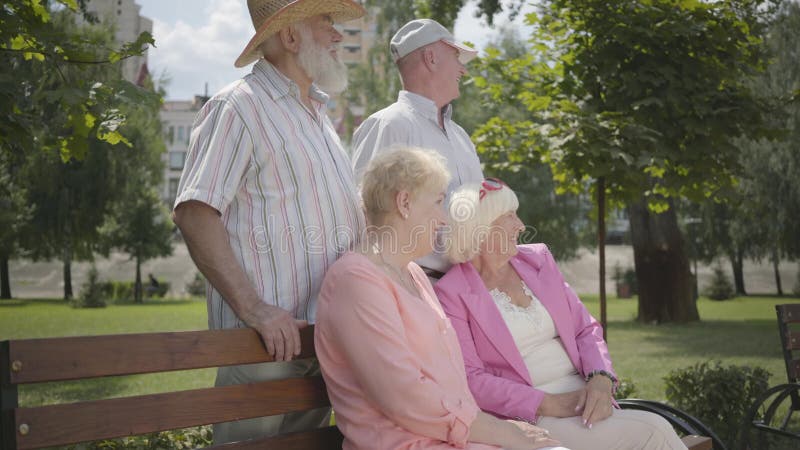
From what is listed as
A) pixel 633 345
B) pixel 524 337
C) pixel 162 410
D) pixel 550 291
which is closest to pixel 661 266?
pixel 633 345

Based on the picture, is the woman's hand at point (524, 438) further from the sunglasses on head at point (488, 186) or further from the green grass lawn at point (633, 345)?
the green grass lawn at point (633, 345)

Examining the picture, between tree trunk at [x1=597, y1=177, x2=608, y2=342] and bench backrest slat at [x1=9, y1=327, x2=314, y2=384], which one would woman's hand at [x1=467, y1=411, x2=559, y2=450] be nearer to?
bench backrest slat at [x1=9, y1=327, x2=314, y2=384]

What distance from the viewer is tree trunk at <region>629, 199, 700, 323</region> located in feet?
57.6

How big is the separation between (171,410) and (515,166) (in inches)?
236

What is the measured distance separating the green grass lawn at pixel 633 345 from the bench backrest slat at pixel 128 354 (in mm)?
6476

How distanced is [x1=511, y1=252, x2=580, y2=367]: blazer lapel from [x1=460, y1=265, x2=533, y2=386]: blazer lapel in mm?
257

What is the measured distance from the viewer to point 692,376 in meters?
6.89

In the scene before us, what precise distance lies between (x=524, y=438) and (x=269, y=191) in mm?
1199

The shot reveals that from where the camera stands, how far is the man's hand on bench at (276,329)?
2555mm

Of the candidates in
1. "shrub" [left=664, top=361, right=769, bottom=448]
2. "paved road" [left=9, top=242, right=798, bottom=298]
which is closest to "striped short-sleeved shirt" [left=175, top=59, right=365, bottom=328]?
"shrub" [left=664, top=361, right=769, bottom=448]

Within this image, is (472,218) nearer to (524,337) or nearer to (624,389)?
(524,337)

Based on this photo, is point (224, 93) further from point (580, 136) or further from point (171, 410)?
point (580, 136)

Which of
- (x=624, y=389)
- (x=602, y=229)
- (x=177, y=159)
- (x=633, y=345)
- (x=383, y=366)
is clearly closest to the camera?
(x=383, y=366)

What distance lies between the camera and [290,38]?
9.89 ft
